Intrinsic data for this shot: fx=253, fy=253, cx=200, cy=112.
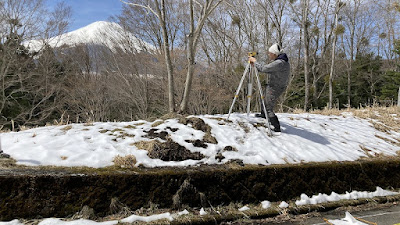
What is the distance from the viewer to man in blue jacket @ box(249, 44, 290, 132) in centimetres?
489

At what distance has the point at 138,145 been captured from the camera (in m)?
4.03

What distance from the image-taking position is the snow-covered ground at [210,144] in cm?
356

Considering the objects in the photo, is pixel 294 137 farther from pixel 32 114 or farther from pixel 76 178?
pixel 32 114

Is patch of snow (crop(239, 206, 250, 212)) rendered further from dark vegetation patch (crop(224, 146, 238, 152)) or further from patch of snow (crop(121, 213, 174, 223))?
dark vegetation patch (crop(224, 146, 238, 152))

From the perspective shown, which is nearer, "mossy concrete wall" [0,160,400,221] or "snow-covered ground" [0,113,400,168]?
"mossy concrete wall" [0,160,400,221]

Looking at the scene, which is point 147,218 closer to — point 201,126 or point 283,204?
point 283,204

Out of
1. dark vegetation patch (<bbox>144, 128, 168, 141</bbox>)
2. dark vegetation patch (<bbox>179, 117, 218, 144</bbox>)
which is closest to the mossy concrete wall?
dark vegetation patch (<bbox>179, 117, 218, 144</bbox>)

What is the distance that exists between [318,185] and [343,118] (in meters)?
3.95

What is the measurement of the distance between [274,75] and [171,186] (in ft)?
10.0

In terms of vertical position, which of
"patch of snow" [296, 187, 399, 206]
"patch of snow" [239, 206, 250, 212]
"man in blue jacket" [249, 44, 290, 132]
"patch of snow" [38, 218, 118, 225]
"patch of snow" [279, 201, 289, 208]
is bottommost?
"patch of snow" [296, 187, 399, 206]

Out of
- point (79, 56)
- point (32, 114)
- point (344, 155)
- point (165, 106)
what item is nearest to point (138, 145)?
point (344, 155)

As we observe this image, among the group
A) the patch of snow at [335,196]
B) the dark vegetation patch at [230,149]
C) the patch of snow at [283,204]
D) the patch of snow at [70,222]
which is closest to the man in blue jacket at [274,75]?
the dark vegetation patch at [230,149]

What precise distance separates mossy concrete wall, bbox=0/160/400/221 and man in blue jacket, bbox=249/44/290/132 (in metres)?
1.49

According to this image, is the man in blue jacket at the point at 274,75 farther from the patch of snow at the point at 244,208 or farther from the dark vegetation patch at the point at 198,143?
the patch of snow at the point at 244,208
